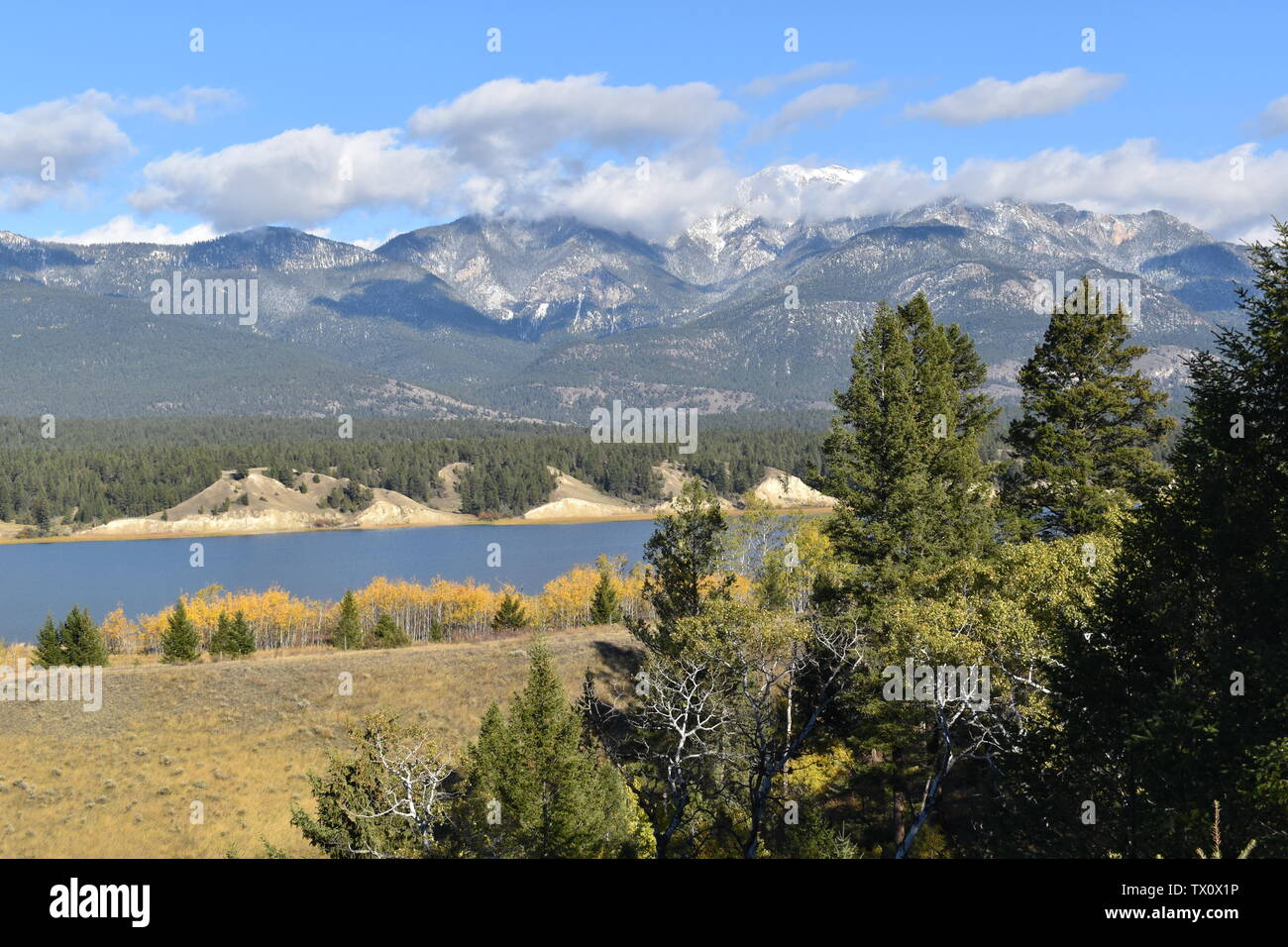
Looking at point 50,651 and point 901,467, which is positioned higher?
point 901,467

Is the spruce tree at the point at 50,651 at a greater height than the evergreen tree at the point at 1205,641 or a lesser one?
lesser

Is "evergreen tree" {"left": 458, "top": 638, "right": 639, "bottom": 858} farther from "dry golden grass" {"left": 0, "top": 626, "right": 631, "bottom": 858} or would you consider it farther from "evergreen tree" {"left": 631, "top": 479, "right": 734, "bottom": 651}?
"evergreen tree" {"left": 631, "top": 479, "right": 734, "bottom": 651}

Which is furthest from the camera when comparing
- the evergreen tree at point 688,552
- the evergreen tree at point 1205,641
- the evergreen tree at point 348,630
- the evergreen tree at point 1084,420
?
the evergreen tree at point 348,630

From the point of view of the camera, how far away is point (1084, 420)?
119 feet

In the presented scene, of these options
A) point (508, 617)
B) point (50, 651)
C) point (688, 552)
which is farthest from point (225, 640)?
point (688, 552)

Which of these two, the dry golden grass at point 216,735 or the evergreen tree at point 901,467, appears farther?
the dry golden grass at point 216,735

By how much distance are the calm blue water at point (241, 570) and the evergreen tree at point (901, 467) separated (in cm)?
10006

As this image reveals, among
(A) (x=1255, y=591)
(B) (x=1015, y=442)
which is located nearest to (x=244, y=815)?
(B) (x=1015, y=442)

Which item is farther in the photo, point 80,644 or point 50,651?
point 50,651

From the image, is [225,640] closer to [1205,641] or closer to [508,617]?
[508,617]

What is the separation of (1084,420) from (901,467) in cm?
808

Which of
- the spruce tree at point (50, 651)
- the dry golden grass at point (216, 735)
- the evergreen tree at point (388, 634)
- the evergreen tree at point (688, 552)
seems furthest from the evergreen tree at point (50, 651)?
the evergreen tree at point (688, 552)

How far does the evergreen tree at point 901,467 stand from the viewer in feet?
112

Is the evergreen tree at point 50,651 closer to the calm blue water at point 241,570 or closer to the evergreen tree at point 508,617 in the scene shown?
the evergreen tree at point 508,617
